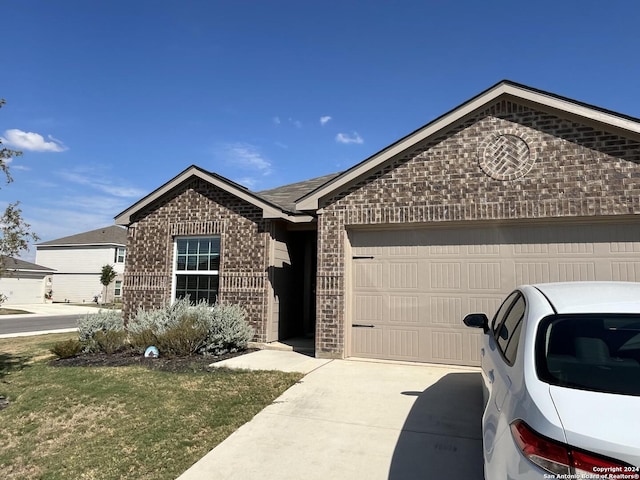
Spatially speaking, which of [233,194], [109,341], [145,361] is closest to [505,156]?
[233,194]

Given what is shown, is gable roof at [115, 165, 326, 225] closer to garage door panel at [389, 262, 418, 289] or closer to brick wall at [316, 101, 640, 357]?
brick wall at [316, 101, 640, 357]

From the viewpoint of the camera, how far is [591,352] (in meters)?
2.53

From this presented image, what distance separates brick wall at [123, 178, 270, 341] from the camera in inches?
413

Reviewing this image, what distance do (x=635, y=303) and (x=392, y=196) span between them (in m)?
5.73

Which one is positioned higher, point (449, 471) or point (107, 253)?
point (107, 253)

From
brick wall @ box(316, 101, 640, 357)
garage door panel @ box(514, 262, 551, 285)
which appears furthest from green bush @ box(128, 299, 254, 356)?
garage door panel @ box(514, 262, 551, 285)

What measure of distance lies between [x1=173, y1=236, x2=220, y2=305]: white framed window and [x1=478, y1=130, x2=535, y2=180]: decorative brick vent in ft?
21.7

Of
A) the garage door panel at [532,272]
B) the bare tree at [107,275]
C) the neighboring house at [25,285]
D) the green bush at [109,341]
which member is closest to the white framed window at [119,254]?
the bare tree at [107,275]

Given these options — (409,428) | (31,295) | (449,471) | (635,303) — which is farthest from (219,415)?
(31,295)

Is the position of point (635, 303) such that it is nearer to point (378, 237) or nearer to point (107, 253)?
point (378, 237)

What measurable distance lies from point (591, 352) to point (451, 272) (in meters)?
5.54

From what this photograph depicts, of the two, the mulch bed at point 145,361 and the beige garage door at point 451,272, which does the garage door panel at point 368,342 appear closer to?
the beige garage door at point 451,272

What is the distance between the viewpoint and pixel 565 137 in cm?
746

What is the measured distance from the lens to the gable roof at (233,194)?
10250 millimetres
